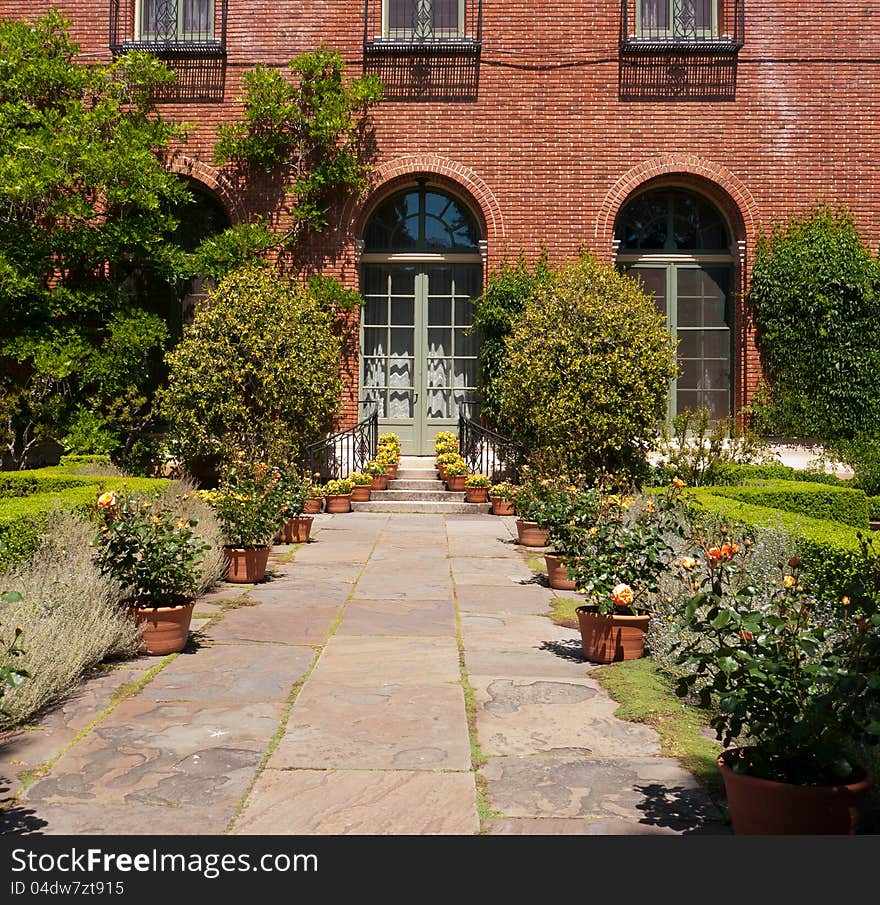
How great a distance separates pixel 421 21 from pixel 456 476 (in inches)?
276

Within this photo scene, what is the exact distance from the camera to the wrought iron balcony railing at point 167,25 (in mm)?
14109

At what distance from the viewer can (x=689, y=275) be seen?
48.0ft

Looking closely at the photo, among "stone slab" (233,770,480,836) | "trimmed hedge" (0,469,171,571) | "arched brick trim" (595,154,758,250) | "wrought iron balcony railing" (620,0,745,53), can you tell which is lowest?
"stone slab" (233,770,480,836)

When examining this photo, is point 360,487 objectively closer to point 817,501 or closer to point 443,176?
point 443,176

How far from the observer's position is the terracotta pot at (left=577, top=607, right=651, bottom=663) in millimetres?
5359

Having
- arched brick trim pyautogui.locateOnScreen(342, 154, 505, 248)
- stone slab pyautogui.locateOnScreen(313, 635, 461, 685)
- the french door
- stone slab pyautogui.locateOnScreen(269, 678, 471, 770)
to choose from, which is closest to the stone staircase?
the french door

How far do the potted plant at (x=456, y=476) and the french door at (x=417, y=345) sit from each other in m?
1.81

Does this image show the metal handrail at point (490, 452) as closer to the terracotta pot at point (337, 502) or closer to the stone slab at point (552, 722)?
the terracotta pot at point (337, 502)

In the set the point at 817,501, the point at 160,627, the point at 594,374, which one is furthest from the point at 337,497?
the point at 160,627

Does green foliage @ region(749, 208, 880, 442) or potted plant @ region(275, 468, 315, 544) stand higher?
green foliage @ region(749, 208, 880, 442)

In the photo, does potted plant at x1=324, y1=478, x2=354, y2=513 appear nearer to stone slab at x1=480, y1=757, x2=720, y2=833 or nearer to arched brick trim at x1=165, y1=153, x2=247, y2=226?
arched brick trim at x1=165, y1=153, x2=247, y2=226

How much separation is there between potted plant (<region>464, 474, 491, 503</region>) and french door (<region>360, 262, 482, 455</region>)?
2267mm

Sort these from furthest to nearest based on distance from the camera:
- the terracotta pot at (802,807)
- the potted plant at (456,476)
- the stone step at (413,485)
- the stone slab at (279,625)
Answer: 1. the stone step at (413,485)
2. the potted plant at (456,476)
3. the stone slab at (279,625)
4. the terracotta pot at (802,807)

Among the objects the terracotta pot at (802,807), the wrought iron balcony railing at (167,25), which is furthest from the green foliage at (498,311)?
the terracotta pot at (802,807)
